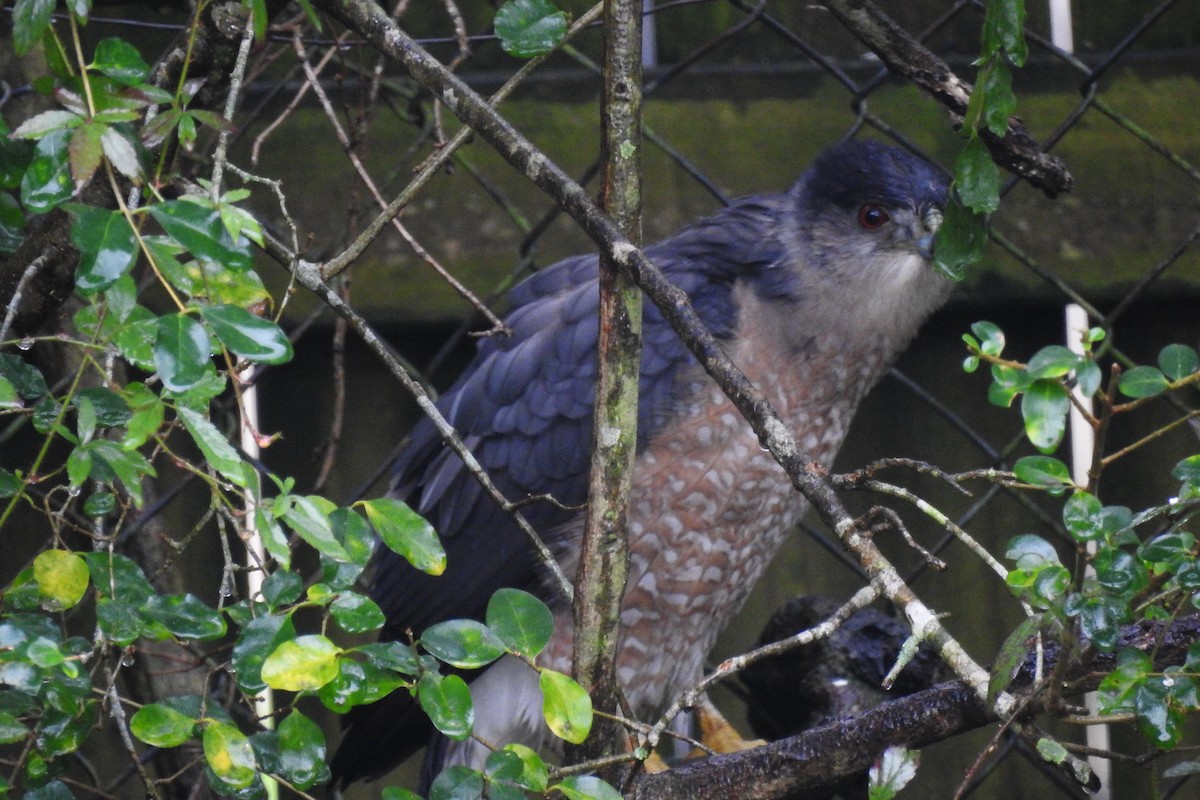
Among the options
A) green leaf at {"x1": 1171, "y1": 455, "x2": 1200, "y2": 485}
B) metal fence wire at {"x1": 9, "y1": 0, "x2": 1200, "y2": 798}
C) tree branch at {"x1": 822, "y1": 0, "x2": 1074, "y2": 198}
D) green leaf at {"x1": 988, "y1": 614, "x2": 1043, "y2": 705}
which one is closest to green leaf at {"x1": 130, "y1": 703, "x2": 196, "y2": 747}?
green leaf at {"x1": 988, "y1": 614, "x2": 1043, "y2": 705}

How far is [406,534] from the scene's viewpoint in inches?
38.2

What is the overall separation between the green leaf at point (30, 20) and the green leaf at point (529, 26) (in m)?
0.35

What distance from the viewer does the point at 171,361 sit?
2.70ft

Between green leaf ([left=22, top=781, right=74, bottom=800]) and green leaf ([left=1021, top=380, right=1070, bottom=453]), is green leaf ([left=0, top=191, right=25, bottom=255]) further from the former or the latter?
green leaf ([left=1021, top=380, right=1070, bottom=453])

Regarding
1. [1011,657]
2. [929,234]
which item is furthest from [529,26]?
[929,234]

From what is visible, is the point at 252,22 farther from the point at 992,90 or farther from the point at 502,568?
the point at 502,568

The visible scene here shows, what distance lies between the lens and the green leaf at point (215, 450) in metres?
0.84

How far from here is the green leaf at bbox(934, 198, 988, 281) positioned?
1177 mm

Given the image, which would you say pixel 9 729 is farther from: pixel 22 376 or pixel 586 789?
pixel 586 789

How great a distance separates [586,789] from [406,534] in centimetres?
23

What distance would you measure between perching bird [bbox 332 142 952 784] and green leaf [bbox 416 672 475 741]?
3.37ft

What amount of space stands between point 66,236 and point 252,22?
426 millimetres

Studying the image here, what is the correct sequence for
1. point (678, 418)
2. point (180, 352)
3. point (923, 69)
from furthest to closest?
point (678, 418), point (923, 69), point (180, 352)

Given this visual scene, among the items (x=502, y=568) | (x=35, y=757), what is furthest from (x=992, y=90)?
(x=502, y=568)
